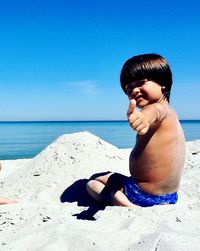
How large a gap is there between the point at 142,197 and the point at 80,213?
0.53 metres

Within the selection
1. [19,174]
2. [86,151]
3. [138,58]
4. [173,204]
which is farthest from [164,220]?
[19,174]

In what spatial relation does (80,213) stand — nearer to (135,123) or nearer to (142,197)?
(142,197)

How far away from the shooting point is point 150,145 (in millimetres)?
2443

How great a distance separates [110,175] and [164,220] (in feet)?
2.64

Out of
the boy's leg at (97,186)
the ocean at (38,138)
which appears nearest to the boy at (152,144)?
the boy's leg at (97,186)

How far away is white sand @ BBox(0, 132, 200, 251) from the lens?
1723 millimetres

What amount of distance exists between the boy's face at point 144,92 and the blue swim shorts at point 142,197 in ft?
2.30

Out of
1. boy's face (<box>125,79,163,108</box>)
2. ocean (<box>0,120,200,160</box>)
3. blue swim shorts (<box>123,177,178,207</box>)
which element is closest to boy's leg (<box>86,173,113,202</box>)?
blue swim shorts (<box>123,177,178,207</box>)

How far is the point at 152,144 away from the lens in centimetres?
243

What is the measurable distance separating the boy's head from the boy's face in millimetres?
46

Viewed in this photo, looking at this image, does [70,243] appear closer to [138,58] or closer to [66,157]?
[138,58]

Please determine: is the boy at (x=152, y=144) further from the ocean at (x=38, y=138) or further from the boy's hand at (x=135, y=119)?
the ocean at (x=38, y=138)

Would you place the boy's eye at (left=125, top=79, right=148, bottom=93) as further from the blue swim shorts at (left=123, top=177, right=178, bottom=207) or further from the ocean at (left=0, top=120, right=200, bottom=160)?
the ocean at (left=0, top=120, right=200, bottom=160)

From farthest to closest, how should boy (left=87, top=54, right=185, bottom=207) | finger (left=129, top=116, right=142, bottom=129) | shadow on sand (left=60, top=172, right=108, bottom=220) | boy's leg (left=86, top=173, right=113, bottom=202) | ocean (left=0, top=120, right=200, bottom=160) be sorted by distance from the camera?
ocean (left=0, top=120, right=200, bottom=160) → boy's leg (left=86, top=173, right=113, bottom=202) → shadow on sand (left=60, top=172, right=108, bottom=220) → boy (left=87, top=54, right=185, bottom=207) → finger (left=129, top=116, right=142, bottom=129)
